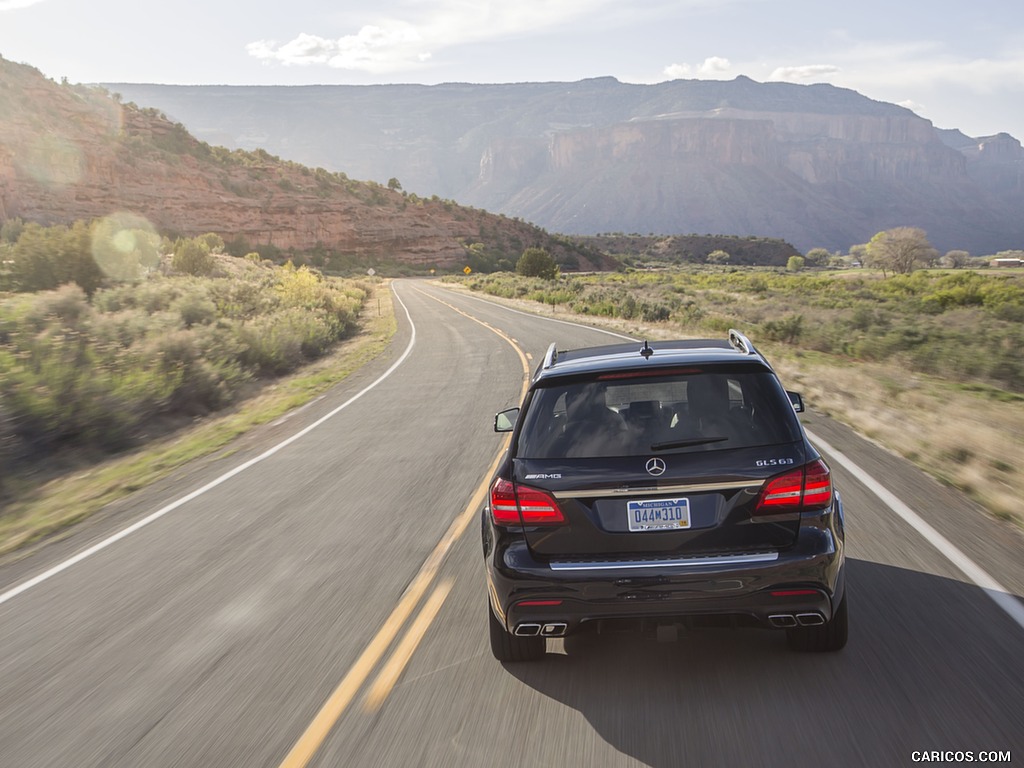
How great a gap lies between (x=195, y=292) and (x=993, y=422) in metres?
21.9

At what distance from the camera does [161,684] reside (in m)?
4.46

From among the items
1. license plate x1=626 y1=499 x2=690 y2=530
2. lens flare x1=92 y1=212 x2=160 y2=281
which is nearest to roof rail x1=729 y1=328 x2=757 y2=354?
license plate x1=626 y1=499 x2=690 y2=530

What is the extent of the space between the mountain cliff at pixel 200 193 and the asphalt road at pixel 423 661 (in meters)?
83.4

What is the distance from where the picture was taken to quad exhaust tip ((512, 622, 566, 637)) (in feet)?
12.8

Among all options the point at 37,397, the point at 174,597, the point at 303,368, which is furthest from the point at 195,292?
the point at 174,597

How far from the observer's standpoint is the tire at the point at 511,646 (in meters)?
4.32

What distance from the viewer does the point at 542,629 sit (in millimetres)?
3936

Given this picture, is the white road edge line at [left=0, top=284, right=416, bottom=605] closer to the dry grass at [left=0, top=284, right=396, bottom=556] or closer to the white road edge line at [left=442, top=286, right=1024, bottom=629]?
the dry grass at [left=0, top=284, right=396, bottom=556]

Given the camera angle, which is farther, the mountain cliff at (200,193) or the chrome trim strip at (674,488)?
the mountain cliff at (200,193)

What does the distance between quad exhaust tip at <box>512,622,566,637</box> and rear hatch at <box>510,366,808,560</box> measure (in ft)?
1.04

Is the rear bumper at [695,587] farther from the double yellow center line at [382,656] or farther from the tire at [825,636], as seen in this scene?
the double yellow center line at [382,656]

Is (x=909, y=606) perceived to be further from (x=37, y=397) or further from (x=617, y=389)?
(x=37, y=397)

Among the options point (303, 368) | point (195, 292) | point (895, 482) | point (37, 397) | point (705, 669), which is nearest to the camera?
point (705, 669)

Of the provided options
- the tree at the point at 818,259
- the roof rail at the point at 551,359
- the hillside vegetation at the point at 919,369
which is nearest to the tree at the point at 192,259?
the hillside vegetation at the point at 919,369
